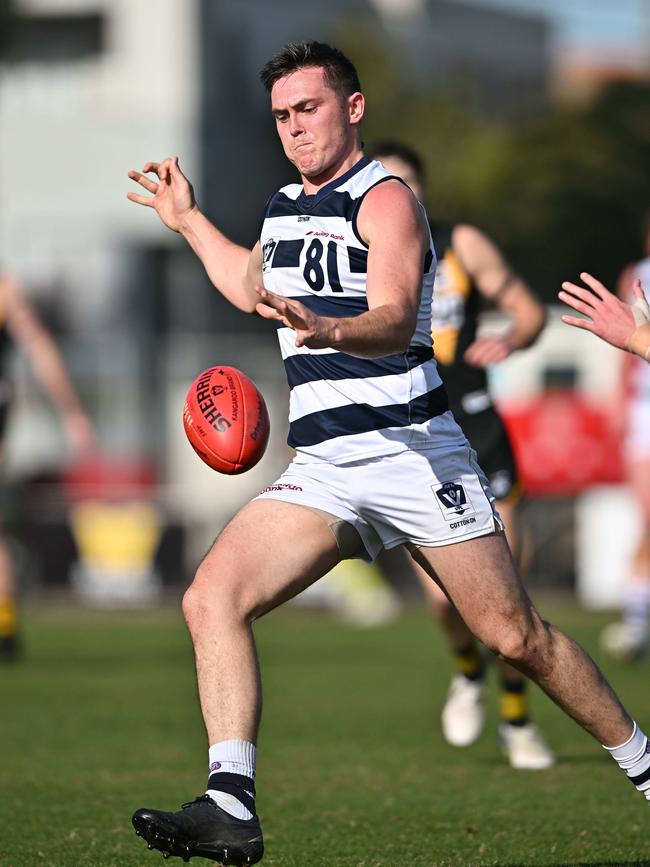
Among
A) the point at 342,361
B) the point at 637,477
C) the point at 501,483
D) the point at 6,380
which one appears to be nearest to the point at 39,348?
the point at 6,380

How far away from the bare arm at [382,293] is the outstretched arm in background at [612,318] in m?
0.59

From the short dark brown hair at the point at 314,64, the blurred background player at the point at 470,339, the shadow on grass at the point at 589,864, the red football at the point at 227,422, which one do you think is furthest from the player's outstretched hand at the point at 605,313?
the blurred background player at the point at 470,339

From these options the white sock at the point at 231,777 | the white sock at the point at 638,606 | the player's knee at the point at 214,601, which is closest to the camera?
the white sock at the point at 231,777

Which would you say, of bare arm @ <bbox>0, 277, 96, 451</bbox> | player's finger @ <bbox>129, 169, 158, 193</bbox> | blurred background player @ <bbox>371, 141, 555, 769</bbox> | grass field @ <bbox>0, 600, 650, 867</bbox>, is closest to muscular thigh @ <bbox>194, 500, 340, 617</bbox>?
grass field @ <bbox>0, 600, 650, 867</bbox>

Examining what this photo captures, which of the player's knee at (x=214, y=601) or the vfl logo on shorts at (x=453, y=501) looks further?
the vfl logo on shorts at (x=453, y=501)

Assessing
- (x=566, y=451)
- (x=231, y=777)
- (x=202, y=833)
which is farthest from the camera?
(x=566, y=451)

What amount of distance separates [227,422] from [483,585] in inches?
38.7

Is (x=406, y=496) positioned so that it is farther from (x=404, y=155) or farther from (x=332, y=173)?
(x=404, y=155)

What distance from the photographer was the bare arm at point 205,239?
19.8ft

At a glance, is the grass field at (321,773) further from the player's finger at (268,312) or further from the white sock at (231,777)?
the player's finger at (268,312)

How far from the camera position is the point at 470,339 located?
841 centimetres

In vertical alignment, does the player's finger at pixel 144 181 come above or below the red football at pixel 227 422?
above

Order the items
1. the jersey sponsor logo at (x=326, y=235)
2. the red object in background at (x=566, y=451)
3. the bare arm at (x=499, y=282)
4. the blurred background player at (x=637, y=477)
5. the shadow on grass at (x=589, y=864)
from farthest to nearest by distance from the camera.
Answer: the red object in background at (x=566, y=451)
the blurred background player at (x=637, y=477)
the bare arm at (x=499, y=282)
the shadow on grass at (x=589, y=864)
the jersey sponsor logo at (x=326, y=235)

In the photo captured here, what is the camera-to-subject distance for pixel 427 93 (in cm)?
3859
